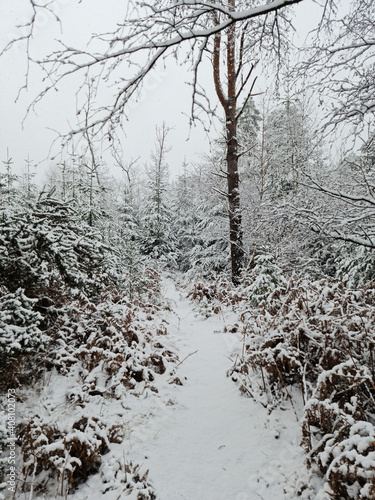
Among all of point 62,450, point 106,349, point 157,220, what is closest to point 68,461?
point 62,450

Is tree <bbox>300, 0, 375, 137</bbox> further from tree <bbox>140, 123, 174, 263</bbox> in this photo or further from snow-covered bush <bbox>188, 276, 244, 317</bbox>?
tree <bbox>140, 123, 174, 263</bbox>

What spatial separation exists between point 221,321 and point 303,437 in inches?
188

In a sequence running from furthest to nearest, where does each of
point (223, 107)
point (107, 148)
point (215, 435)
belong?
point (223, 107), point (215, 435), point (107, 148)

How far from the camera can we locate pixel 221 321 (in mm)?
7324

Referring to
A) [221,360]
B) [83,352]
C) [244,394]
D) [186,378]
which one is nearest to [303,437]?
[244,394]

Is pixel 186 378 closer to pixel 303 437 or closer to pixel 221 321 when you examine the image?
pixel 303 437

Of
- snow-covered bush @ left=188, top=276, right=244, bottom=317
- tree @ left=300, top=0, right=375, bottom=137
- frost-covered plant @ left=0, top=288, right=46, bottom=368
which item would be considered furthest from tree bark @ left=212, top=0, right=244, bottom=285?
frost-covered plant @ left=0, top=288, right=46, bottom=368

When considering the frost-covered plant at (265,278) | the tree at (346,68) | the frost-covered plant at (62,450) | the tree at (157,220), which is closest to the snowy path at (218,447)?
the frost-covered plant at (62,450)

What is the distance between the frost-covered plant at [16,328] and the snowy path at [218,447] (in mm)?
1615

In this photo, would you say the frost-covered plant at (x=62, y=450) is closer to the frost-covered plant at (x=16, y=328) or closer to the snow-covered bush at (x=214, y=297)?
the frost-covered plant at (x=16, y=328)

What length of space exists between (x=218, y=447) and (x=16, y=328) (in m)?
2.49

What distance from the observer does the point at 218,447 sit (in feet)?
9.39

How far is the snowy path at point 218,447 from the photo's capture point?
236 cm

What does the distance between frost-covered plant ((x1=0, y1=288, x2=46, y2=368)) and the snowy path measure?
1.61m
